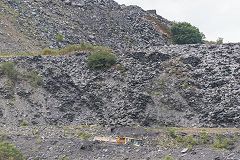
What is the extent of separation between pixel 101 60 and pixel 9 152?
698 inches

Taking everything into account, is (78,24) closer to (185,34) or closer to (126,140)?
(185,34)

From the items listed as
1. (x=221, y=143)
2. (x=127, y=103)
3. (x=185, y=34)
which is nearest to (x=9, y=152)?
(x=127, y=103)

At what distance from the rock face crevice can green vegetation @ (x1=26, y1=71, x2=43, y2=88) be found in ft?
1.77

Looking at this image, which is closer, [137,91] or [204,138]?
[204,138]

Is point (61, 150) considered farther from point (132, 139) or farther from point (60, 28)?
point (60, 28)

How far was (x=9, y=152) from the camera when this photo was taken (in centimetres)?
2522

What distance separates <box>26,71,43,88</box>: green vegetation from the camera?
37.7m

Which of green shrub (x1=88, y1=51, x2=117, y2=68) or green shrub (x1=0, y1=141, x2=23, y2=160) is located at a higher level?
green shrub (x1=88, y1=51, x2=117, y2=68)

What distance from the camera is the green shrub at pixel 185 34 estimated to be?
62.2m

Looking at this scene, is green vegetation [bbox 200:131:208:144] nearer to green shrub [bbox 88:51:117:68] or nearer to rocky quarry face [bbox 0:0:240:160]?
rocky quarry face [bbox 0:0:240:160]

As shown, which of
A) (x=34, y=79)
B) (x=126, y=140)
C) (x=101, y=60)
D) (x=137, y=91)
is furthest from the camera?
(x=101, y=60)

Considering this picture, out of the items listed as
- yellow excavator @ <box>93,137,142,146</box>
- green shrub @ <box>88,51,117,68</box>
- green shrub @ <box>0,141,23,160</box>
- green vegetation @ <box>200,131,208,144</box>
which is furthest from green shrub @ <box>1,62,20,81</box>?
green vegetation @ <box>200,131,208,144</box>

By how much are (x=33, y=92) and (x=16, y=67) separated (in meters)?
4.00

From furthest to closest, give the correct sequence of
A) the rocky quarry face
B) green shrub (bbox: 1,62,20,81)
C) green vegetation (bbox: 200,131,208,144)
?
green shrub (bbox: 1,62,20,81) → green vegetation (bbox: 200,131,208,144) → the rocky quarry face
